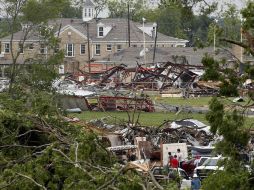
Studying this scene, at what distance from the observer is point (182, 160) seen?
116 ft

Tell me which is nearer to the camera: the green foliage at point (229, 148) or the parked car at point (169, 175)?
the green foliage at point (229, 148)

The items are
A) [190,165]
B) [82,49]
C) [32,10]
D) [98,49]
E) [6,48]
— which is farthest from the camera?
[98,49]

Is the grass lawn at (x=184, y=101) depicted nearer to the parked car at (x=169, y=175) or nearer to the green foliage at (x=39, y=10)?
the green foliage at (x=39, y=10)

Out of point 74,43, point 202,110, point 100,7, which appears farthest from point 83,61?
point 202,110

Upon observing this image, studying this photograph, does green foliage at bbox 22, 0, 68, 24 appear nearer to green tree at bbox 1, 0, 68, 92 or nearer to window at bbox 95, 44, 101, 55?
green tree at bbox 1, 0, 68, 92

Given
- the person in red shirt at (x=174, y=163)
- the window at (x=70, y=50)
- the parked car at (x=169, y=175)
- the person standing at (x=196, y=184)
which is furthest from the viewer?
the window at (x=70, y=50)

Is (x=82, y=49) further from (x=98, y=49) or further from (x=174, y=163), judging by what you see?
(x=174, y=163)

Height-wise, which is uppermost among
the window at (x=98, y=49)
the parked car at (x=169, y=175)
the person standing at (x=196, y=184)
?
the parked car at (x=169, y=175)

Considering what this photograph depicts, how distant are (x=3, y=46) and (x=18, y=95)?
6943 cm

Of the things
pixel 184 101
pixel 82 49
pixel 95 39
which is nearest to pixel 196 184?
pixel 184 101

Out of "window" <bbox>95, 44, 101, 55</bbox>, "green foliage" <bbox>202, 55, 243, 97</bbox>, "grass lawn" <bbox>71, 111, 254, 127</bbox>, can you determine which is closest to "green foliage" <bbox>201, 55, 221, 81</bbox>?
"green foliage" <bbox>202, 55, 243, 97</bbox>

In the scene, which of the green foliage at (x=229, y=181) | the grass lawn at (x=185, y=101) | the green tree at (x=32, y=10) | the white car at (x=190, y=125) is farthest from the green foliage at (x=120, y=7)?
the green foliage at (x=229, y=181)

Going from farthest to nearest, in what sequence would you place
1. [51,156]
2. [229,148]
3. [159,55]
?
[159,55] < [51,156] < [229,148]

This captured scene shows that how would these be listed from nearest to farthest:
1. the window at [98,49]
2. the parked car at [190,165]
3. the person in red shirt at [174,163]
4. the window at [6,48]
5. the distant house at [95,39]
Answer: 1. the person in red shirt at [174,163]
2. the parked car at [190,165]
3. the distant house at [95,39]
4. the window at [6,48]
5. the window at [98,49]
